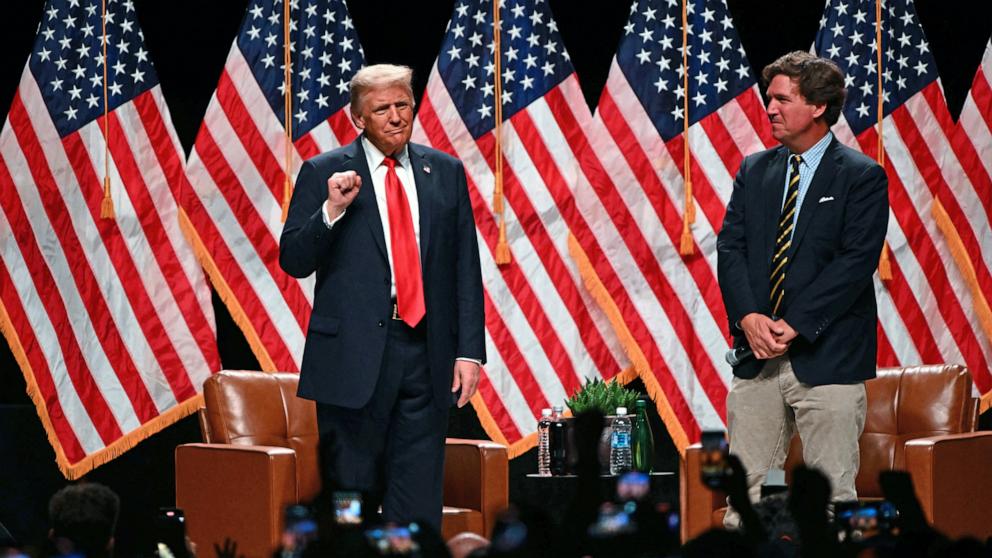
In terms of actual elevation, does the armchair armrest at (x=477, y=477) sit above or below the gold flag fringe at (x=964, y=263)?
below

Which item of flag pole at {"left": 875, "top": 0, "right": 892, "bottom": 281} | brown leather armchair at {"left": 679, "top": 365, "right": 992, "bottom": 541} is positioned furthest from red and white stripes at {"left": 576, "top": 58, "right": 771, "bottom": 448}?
brown leather armchair at {"left": 679, "top": 365, "right": 992, "bottom": 541}

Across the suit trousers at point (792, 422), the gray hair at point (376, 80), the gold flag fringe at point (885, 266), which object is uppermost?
the gray hair at point (376, 80)

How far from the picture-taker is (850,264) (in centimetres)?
316

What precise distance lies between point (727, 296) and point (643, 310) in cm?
178

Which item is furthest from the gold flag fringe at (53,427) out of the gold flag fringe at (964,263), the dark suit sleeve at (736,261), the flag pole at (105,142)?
the gold flag fringe at (964,263)

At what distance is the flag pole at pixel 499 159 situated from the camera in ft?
16.6

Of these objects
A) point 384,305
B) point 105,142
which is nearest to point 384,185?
point 384,305

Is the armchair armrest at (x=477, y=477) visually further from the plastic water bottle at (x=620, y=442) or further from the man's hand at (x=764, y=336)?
the man's hand at (x=764, y=336)

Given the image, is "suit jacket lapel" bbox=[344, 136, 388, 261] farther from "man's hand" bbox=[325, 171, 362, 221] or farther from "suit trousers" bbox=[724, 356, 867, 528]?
"suit trousers" bbox=[724, 356, 867, 528]

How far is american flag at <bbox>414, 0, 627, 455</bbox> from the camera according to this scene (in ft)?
16.8

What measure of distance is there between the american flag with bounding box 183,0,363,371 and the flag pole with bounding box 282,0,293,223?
0.06ft

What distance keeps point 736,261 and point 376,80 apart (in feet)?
3.56

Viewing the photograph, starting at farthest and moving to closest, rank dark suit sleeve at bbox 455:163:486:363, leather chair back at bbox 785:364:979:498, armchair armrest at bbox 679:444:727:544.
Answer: leather chair back at bbox 785:364:979:498 → armchair armrest at bbox 679:444:727:544 → dark suit sleeve at bbox 455:163:486:363

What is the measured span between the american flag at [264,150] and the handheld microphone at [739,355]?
226 centimetres
